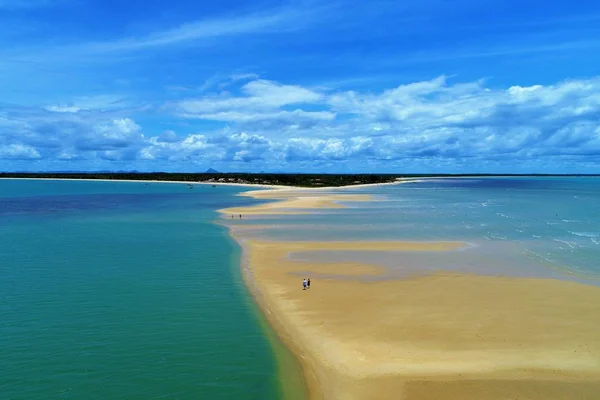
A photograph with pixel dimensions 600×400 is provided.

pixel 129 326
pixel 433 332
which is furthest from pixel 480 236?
pixel 129 326

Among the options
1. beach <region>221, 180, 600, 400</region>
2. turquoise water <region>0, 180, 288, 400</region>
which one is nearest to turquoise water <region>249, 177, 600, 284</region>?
beach <region>221, 180, 600, 400</region>

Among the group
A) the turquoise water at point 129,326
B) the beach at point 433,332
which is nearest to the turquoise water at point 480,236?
the beach at point 433,332

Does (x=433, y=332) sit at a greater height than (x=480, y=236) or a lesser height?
lesser

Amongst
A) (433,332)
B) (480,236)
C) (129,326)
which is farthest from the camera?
(480,236)

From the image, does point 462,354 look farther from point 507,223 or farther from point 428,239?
point 507,223

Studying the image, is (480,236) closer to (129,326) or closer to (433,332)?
(433,332)

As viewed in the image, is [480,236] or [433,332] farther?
[480,236]

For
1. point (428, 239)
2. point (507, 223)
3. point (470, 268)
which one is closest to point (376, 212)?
point (507, 223)
